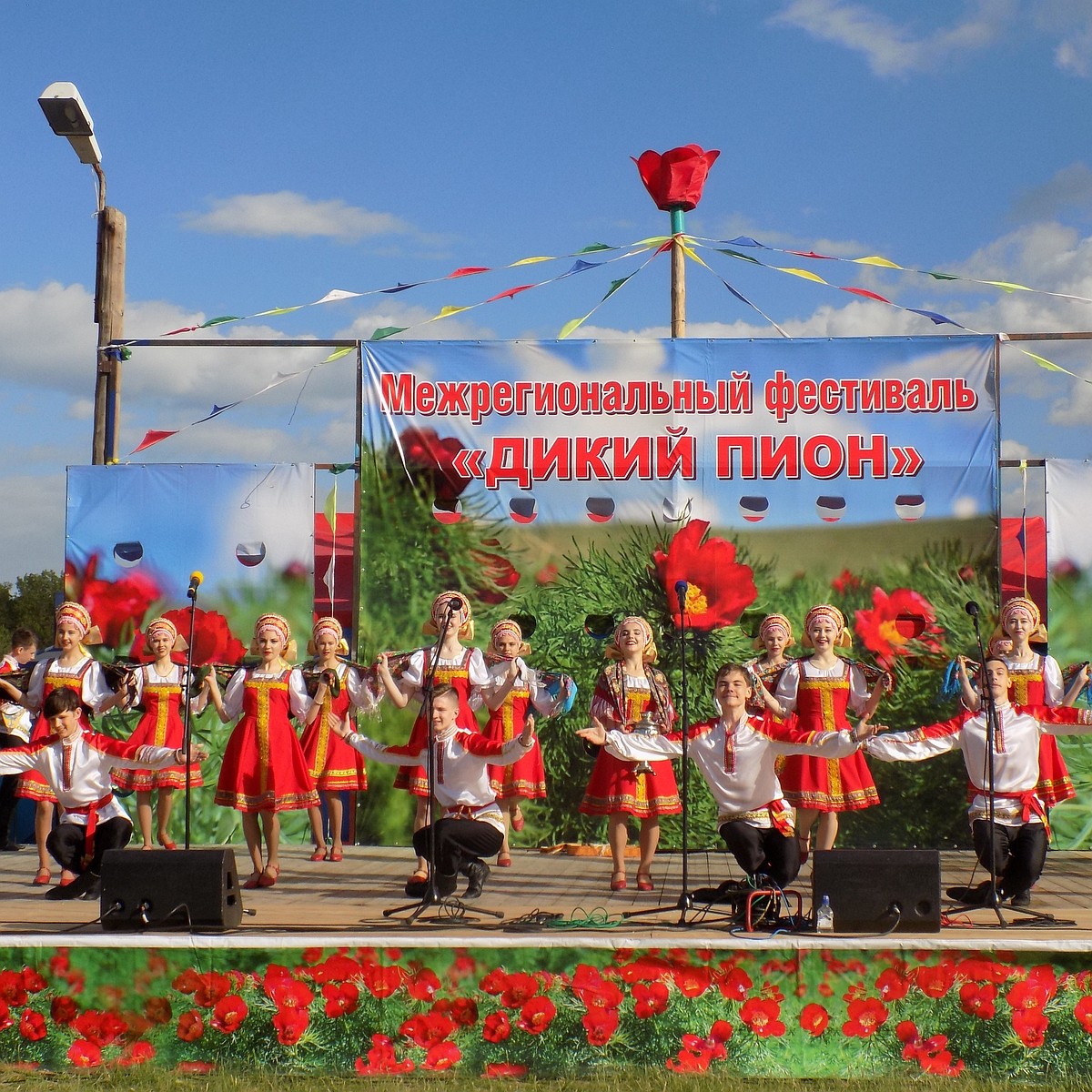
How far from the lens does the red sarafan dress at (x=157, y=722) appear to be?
787 cm

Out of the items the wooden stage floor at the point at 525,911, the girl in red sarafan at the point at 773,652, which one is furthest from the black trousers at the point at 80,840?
the girl in red sarafan at the point at 773,652

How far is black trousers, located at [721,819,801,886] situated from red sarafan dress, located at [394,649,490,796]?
147cm

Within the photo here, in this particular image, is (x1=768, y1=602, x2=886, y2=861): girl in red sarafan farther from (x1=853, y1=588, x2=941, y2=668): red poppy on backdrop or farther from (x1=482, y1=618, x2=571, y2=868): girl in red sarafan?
(x1=482, y1=618, x2=571, y2=868): girl in red sarafan

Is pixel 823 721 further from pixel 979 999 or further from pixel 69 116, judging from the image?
pixel 69 116

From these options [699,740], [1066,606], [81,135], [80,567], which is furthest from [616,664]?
[81,135]

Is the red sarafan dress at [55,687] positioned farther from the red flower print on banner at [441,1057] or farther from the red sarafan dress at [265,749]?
the red flower print on banner at [441,1057]

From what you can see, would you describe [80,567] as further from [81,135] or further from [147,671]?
[81,135]

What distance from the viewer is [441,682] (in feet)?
22.9

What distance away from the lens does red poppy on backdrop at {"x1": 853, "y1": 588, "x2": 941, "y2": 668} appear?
8289 mm

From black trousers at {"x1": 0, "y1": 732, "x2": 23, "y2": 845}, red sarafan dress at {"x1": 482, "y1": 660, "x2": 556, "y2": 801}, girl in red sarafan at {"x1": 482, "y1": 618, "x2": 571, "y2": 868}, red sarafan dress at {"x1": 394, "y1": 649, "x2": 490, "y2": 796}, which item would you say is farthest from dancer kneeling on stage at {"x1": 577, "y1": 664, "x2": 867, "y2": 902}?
black trousers at {"x1": 0, "y1": 732, "x2": 23, "y2": 845}

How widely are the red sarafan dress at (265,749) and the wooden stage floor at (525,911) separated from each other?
0.42 metres

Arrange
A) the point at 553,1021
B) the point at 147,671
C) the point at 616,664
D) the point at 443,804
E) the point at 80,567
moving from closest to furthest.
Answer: the point at 553,1021, the point at 443,804, the point at 616,664, the point at 147,671, the point at 80,567

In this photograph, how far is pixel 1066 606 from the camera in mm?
8188

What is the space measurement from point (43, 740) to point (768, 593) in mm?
4273
